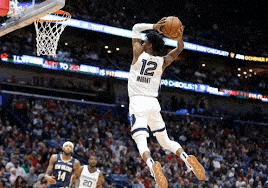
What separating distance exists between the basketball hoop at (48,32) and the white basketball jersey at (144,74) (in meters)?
3.93

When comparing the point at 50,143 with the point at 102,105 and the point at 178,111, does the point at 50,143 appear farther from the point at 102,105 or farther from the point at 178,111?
the point at 178,111

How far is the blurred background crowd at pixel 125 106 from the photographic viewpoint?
1994cm

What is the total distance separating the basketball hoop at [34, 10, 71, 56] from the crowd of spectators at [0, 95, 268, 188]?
177 inches

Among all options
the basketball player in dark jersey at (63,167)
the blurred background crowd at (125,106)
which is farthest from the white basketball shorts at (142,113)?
the blurred background crowd at (125,106)

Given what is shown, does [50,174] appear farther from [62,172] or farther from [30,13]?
[30,13]

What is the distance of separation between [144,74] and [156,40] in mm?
473

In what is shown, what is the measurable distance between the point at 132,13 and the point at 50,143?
1402 centimetres

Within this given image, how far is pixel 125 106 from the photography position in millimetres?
27703

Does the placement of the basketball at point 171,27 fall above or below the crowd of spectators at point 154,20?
below

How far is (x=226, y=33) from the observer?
119ft

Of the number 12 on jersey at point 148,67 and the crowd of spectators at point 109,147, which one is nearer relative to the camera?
the number 12 on jersey at point 148,67

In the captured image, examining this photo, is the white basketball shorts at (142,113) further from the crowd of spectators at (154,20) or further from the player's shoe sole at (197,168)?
the crowd of spectators at (154,20)

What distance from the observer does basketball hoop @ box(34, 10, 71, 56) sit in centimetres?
1141

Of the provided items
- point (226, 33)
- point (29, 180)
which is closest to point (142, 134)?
point (29, 180)
